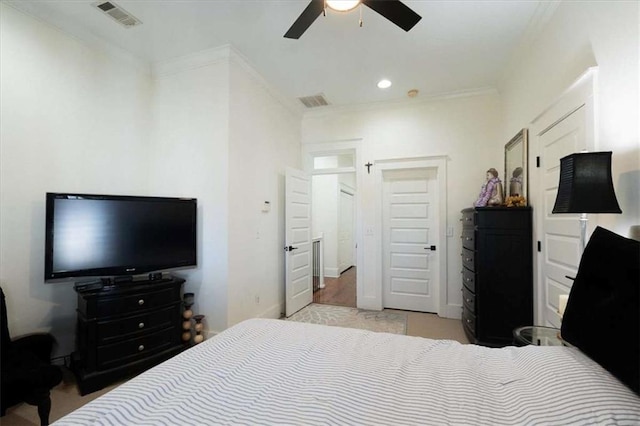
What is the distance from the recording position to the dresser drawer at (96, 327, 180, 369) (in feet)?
7.22

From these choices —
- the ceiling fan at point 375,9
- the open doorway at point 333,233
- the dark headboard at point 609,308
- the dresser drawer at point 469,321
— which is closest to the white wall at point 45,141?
the ceiling fan at point 375,9

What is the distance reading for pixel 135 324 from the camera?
2348mm

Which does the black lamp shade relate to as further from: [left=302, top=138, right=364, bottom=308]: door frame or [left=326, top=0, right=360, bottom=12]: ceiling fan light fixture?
[left=302, top=138, right=364, bottom=308]: door frame

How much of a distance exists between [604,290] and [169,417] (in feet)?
4.90

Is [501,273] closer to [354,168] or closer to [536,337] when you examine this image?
[536,337]

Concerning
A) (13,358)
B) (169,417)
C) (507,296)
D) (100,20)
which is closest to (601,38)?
(507,296)

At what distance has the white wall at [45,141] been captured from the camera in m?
2.14

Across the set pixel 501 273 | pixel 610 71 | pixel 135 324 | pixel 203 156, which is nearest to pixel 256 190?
pixel 203 156

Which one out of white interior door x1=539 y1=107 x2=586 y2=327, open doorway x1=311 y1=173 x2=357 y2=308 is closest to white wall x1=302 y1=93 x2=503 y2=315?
white interior door x1=539 y1=107 x2=586 y2=327

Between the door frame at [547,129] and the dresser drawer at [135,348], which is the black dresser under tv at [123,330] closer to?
the dresser drawer at [135,348]

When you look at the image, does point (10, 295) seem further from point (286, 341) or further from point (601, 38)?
point (601, 38)

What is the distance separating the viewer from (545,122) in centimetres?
230

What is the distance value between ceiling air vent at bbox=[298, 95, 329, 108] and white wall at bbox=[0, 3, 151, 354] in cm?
216

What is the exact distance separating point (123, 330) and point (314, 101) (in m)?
3.57
